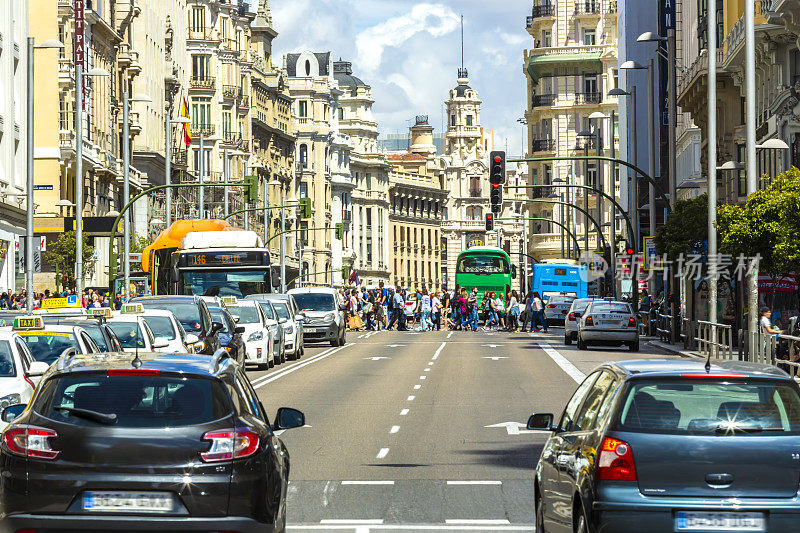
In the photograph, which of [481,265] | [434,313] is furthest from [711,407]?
[481,265]

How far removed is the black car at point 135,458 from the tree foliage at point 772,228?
2558 cm

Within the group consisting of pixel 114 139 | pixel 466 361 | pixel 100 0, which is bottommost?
pixel 466 361

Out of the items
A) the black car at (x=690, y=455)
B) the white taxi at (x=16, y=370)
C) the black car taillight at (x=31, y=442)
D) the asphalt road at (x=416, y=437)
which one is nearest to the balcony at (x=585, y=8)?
the asphalt road at (x=416, y=437)

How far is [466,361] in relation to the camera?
40094 mm

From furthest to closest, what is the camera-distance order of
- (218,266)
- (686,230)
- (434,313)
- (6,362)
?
1. (434,313)
2. (686,230)
3. (218,266)
4. (6,362)

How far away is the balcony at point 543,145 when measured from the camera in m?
144

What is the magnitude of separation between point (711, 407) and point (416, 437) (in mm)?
10606

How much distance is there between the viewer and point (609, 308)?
45.9 meters

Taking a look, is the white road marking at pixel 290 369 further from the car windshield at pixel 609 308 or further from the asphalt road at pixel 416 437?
the car windshield at pixel 609 308

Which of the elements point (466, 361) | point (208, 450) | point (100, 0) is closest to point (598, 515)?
point (208, 450)

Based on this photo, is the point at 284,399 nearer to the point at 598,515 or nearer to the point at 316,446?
the point at 316,446

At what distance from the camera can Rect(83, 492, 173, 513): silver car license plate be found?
352 inches

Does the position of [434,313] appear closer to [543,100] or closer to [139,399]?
[139,399]

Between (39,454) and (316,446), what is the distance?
9.49m
